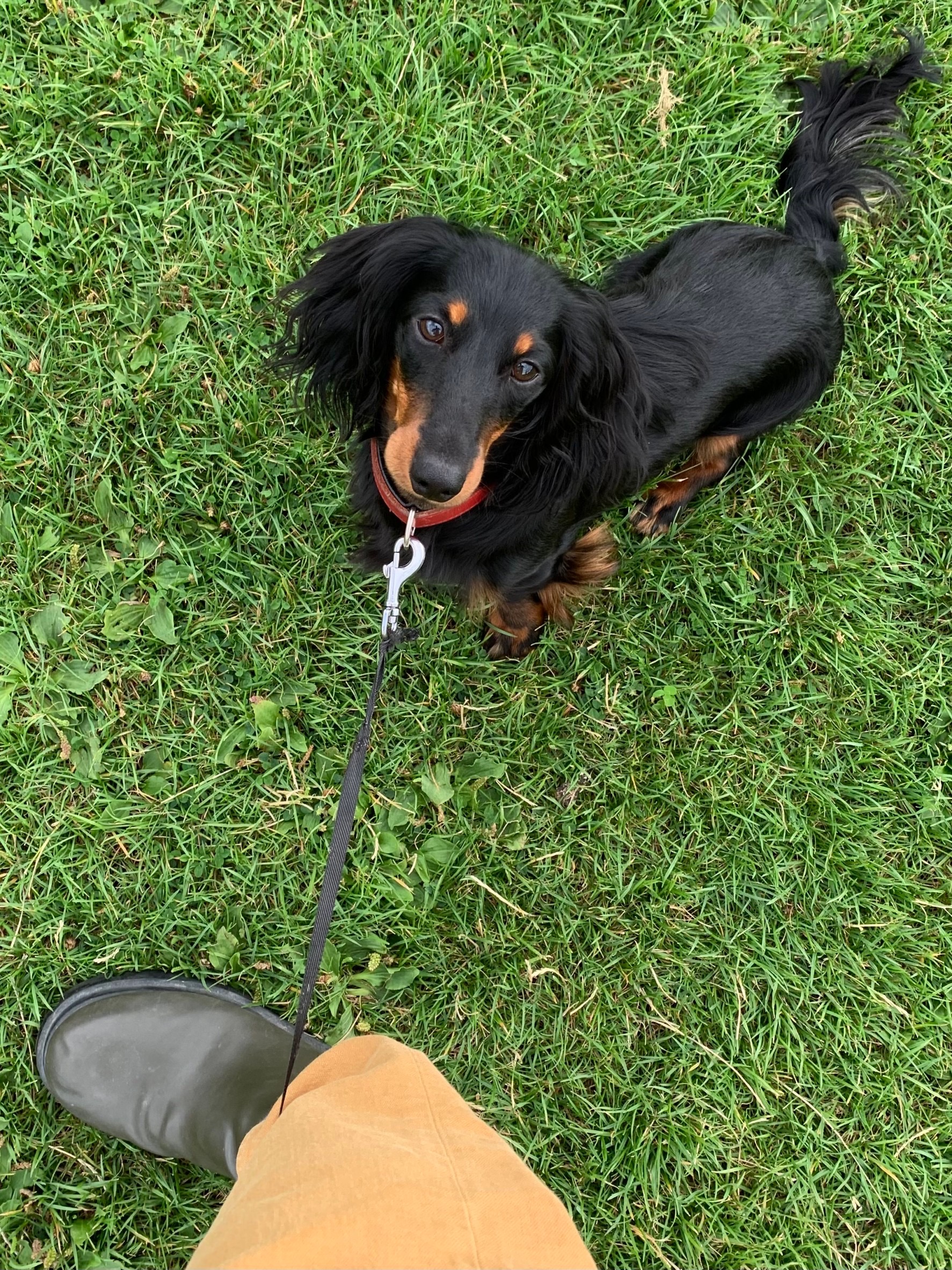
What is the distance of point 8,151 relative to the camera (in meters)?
2.49

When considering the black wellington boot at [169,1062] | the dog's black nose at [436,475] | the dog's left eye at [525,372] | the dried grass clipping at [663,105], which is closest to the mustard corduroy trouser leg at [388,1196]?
the black wellington boot at [169,1062]

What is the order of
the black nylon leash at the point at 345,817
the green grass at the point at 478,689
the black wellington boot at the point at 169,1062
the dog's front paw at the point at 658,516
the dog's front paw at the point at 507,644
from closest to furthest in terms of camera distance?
the black nylon leash at the point at 345,817
the black wellington boot at the point at 169,1062
the green grass at the point at 478,689
the dog's front paw at the point at 507,644
the dog's front paw at the point at 658,516

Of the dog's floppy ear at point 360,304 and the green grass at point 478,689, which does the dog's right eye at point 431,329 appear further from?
the green grass at point 478,689

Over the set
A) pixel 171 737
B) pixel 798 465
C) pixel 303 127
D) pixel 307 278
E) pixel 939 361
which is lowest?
pixel 171 737

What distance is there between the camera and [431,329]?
1787mm

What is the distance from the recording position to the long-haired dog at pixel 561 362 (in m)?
1.77

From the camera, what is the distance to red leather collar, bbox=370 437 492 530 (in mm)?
1883

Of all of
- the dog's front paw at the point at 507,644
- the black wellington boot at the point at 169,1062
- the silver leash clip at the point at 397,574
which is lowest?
the black wellington boot at the point at 169,1062

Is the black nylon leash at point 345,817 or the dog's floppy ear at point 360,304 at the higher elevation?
the dog's floppy ear at point 360,304

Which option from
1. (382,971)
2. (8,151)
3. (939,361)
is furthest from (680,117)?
(382,971)

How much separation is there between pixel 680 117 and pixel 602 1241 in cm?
335

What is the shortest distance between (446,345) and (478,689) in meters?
1.07

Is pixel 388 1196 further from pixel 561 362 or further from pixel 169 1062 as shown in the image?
pixel 561 362

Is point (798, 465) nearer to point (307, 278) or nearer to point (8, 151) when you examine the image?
point (307, 278)
